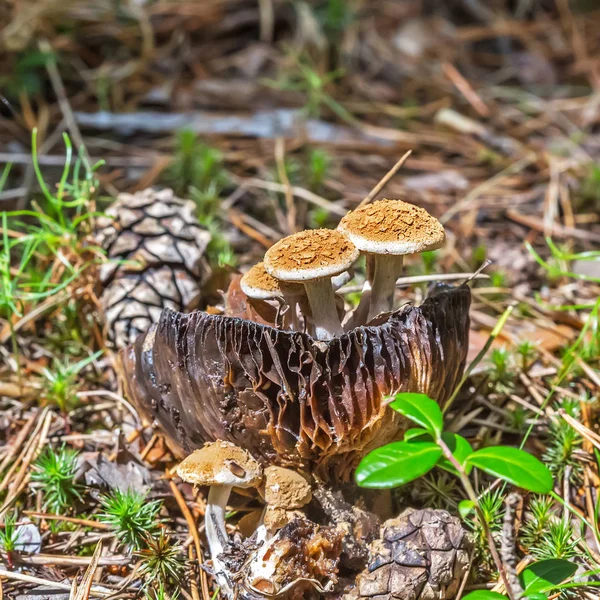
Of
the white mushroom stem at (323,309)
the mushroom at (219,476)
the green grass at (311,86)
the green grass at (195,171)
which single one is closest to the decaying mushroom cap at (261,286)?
the white mushroom stem at (323,309)

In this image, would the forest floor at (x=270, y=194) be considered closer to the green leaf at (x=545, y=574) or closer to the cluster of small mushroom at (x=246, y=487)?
the green leaf at (x=545, y=574)

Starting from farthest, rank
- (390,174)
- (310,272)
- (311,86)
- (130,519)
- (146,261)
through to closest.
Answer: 1. (311,86)
2. (146,261)
3. (390,174)
4. (130,519)
5. (310,272)

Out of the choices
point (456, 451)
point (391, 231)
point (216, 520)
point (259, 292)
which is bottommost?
point (216, 520)

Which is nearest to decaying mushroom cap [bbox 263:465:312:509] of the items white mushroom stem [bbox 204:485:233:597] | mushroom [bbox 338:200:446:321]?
white mushroom stem [bbox 204:485:233:597]

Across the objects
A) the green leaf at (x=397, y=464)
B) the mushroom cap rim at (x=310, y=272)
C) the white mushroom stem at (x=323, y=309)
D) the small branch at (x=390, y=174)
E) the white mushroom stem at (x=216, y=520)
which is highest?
the mushroom cap rim at (x=310, y=272)

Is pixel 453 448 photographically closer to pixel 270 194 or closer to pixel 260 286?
pixel 260 286

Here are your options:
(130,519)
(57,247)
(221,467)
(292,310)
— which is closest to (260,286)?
(292,310)
